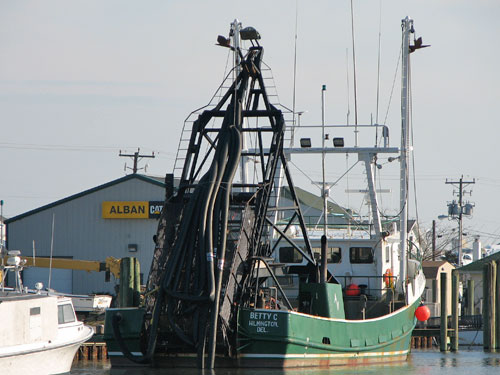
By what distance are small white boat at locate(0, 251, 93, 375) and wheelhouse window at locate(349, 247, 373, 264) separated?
26.5 ft

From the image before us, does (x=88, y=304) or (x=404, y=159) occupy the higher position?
(x=404, y=159)

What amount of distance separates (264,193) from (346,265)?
6.04m

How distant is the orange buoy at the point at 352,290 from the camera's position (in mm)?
25391

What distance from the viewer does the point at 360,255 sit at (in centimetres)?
2644

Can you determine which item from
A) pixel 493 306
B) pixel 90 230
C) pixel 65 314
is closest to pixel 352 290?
pixel 65 314

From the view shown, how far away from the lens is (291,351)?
20062 millimetres

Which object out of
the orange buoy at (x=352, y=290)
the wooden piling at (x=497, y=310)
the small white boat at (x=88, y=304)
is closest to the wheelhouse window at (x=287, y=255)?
the orange buoy at (x=352, y=290)

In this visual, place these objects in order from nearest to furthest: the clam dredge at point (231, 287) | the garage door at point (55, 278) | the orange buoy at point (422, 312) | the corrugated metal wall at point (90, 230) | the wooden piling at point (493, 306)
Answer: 1. the clam dredge at point (231, 287)
2. the orange buoy at point (422, 312)
3. the wooden piling at point (493, 306)
4. the garage door at point (55, 278)
5. the corrugated metal wall at point (90, 230)

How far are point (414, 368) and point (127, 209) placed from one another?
20990 millimetres

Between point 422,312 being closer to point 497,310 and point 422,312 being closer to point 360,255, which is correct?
point 360,255

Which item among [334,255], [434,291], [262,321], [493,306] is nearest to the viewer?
[262,321]

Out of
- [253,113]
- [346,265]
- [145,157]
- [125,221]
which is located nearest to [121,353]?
[253,113]

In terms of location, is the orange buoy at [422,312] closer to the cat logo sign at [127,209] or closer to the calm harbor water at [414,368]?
the calm harbor water at [414,368]

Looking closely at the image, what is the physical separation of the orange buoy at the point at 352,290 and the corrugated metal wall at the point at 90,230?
744 inches
